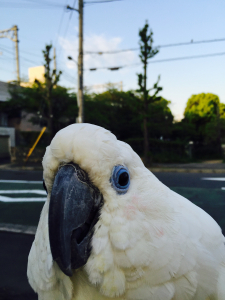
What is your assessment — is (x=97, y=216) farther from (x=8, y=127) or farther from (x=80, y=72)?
(x=8, y=127)

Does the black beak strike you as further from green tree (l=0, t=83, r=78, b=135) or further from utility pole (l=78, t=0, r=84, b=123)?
green tree (l=0, t=83, r=78, b=135)

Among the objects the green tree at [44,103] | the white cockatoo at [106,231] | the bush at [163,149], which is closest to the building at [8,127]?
the green tree at [44,103]

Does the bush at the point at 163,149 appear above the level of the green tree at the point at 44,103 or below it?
below

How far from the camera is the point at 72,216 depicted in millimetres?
822

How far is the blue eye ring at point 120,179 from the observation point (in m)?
0.89

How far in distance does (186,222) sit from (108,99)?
16.3 m

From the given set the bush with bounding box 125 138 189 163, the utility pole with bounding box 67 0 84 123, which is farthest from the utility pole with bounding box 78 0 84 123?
the bush with bounding box 125 138 189 163

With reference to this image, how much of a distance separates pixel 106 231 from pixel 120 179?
209mm

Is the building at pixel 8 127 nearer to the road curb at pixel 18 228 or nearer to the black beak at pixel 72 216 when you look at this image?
the road curb at pixel 18 228

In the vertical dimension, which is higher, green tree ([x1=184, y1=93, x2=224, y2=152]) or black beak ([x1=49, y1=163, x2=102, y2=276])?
green tree ([x1=184, y1=93, x2=224, y2=152])

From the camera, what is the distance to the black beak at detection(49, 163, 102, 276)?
81 centimetres

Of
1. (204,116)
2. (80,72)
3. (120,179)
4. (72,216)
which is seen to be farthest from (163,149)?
(72,216)

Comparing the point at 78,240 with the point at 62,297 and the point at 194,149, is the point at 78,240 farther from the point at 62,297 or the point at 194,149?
the point at 194,149

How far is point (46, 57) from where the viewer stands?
38.3ft
